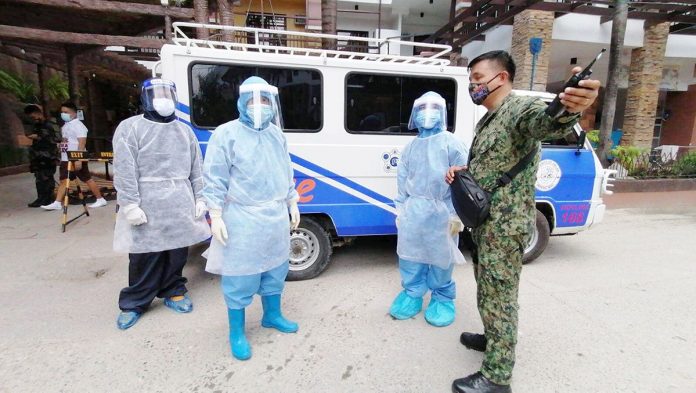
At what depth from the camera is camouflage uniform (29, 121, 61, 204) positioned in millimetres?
6652

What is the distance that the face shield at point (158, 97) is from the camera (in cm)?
276

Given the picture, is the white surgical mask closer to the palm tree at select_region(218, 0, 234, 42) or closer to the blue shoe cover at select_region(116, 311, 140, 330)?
the blue shoe cover at select_region(116, 311, 140, 330)

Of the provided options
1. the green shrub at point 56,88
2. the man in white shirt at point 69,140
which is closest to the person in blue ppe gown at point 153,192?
the man in white shirt at point 69,140

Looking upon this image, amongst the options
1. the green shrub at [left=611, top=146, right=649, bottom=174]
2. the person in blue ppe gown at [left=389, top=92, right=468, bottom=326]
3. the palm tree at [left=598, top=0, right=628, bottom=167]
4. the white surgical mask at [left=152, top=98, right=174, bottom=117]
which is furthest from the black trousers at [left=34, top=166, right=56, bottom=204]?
the green shrub at [left=611, top=146, right=649, bottom=174]

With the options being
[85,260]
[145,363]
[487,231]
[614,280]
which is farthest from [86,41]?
[614,280]

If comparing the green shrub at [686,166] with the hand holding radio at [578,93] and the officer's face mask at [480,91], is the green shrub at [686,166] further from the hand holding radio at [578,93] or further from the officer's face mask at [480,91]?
the hand holding radio at [578,93]

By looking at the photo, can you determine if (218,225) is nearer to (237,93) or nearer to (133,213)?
(133,213)

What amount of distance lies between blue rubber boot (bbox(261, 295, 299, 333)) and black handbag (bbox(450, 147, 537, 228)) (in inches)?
60.7

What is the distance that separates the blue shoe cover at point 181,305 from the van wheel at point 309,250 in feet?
3.04

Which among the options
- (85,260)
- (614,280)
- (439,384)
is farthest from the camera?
(85,260)

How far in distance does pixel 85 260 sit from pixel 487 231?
4434mm

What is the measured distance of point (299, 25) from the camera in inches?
544

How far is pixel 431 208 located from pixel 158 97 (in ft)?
7.24

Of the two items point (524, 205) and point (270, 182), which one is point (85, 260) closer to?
point (270, 182)
